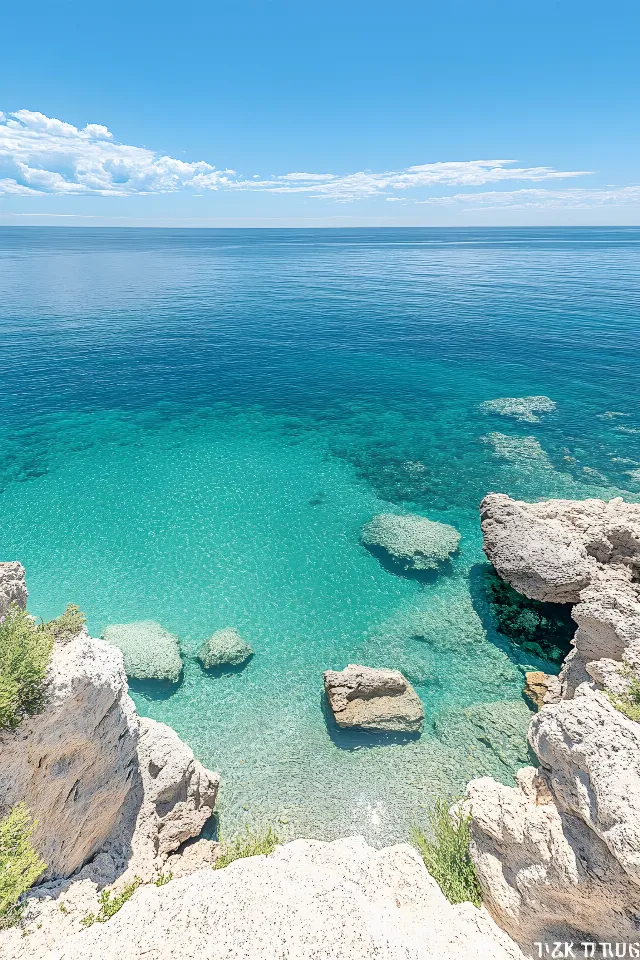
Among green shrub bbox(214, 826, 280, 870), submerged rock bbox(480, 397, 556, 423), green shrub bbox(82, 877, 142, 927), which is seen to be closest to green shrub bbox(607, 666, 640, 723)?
green shrub bbox(214, 826, 280, 870)

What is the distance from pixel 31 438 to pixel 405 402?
113ft

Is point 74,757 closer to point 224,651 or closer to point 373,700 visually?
point 224,651

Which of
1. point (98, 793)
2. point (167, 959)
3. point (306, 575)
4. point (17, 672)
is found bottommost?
point (306, 575)

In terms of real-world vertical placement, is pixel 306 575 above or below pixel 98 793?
below

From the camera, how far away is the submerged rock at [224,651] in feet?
71.0

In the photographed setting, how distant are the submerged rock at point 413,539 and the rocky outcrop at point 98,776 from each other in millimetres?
15623

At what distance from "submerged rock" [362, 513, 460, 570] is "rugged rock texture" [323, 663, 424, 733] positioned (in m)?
8.33

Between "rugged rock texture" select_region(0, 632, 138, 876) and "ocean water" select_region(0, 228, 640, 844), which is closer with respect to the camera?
"rugged rock texture" select_region(0, 632, 138, 876)

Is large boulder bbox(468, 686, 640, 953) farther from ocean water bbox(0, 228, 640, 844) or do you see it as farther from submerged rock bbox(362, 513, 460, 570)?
submerged rock bbox(362, 513, 460, 570)

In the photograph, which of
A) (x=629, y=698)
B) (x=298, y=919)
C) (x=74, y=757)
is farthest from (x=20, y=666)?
(x=629, y=698)

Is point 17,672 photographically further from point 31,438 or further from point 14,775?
point 31,438

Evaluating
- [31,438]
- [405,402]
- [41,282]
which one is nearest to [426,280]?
[405,402]

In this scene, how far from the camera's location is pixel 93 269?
405 feet

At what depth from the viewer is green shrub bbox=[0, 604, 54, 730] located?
1066 cm
